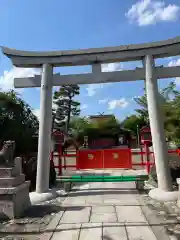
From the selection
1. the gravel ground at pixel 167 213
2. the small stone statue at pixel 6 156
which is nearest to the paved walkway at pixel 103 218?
the gravel ground at pixel 167 213

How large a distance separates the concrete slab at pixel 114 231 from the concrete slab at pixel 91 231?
4.1 inches

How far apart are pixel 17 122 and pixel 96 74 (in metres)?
6.59

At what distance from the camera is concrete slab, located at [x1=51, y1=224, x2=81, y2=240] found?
4.24 meters

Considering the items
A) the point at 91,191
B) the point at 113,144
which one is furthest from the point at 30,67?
the point at 113,144

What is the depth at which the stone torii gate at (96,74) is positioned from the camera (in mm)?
7402

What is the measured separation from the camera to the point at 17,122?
1272cm

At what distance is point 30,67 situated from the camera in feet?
27.9

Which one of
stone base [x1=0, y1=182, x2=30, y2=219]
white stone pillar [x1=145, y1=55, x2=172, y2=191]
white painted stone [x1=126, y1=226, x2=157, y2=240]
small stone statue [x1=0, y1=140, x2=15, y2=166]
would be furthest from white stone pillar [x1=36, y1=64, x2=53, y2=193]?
white painted stone [x1=126, y1=226, x2=157, y2=240]

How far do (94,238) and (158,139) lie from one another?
13.3 feet

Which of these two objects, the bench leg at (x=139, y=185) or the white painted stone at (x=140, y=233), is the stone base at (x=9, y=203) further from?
the bench leg at (x=139, y=185)

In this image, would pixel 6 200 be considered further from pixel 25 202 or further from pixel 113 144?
pixel 113 144

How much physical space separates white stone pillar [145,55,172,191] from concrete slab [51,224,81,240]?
342 cm

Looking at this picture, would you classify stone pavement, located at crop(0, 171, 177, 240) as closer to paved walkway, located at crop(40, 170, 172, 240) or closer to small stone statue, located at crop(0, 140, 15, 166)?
paved walkway, located at crop(40, 170, 172, 240)

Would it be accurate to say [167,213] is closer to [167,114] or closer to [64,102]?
[167,114]
